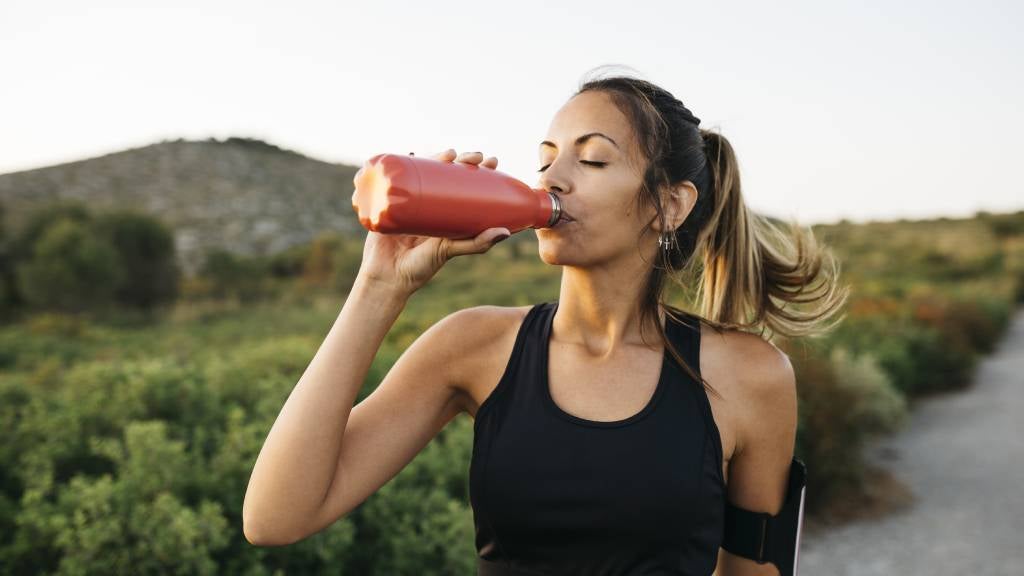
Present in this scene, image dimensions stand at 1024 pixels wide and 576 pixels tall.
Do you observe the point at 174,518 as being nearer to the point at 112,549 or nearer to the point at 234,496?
the point at 112,549

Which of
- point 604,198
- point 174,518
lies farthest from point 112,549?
point 604,198

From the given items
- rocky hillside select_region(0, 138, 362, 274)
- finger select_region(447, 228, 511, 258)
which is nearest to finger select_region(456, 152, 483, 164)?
finger select_region(447, 228, 511, 258)

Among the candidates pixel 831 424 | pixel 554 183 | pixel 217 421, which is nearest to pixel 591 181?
pixel 554 183

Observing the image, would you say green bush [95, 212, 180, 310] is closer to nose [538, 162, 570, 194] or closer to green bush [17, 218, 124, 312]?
green bush [17, 218, 124, 312]

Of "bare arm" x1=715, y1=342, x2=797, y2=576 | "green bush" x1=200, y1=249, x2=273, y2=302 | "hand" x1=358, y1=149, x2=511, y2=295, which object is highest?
"hand" x1=358, y1=149, x2=511, y2=295

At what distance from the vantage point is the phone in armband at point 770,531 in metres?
2.10

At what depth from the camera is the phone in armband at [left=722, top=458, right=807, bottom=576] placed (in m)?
2.10

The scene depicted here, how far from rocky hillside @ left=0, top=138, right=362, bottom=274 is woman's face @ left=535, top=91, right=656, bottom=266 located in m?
37.2

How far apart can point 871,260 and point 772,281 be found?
3592 centimetres

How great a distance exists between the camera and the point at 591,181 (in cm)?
191

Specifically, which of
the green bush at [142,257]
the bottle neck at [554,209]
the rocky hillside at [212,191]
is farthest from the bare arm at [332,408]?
the rocky hillside at [212,191]

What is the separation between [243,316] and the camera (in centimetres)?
2017

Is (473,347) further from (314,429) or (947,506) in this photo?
(947,506)

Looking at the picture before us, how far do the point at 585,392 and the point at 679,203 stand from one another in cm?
62
